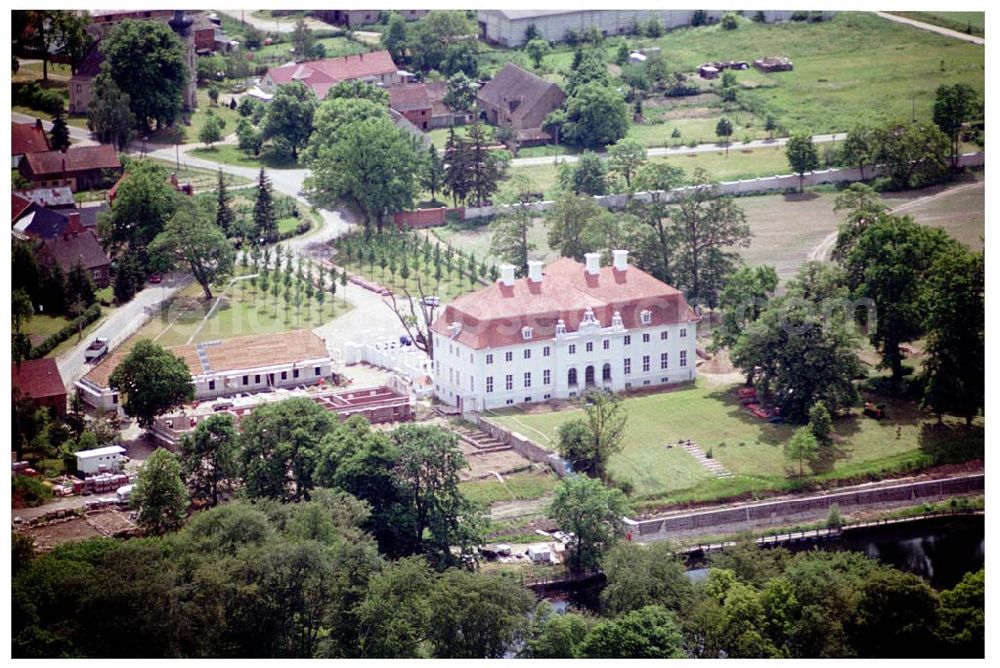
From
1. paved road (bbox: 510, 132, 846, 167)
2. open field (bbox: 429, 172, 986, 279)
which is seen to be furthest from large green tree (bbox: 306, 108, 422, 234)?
paved road (bbox: 510, 132, 846, 167)

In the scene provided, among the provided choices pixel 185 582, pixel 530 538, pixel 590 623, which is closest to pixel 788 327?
pixel 530 538

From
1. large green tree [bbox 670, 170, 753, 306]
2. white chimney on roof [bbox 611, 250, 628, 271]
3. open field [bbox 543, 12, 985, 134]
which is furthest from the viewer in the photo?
open field [bbox 543, 12, 985, 134]

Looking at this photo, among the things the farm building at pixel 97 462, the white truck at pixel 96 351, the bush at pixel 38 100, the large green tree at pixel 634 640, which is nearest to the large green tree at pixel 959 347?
the large green tree at pixel 634 640

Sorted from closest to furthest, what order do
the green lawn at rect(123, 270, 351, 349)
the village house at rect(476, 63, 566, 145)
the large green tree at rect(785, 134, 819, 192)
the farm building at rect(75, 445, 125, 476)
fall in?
the farm building at rect(75, 445, 125, 476) < the green lawn at rect(123, 270, 351, 349) < the large green tree at rect(785, 134, 819, 192) < the village house at rect(476, 63, 566, 145)

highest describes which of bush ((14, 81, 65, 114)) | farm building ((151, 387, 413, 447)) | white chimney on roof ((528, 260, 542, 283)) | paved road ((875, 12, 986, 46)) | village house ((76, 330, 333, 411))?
paved road ((875, 12, 986, 46))

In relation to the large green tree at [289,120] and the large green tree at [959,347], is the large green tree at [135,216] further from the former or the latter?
the large green tree at [959,347]

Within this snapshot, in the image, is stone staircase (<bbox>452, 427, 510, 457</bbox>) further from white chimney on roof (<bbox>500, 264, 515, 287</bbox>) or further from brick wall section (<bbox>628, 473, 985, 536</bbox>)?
brick wall section (<bbox>628, 473, 985, 536</bbox>)
